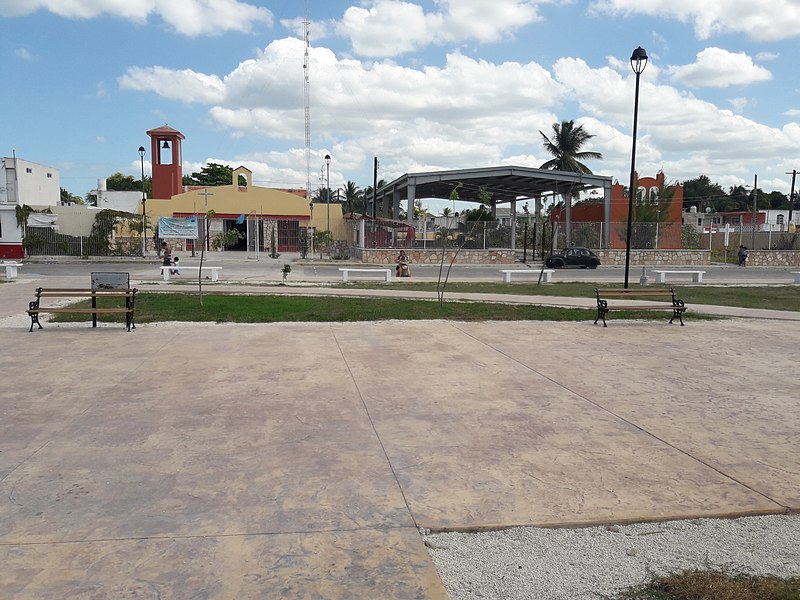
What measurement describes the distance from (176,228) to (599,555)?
139 feet

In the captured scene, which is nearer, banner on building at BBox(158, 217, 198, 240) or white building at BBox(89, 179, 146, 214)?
banner on building at BBox(158, 217, 198, 240)

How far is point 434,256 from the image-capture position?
40.6 m

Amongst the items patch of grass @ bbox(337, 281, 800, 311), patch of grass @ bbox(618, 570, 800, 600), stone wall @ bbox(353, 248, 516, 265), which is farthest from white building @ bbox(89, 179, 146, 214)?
patch of grass @ bbox(618, 570, 800, 600)

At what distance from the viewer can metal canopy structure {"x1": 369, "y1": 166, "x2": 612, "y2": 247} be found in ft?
132

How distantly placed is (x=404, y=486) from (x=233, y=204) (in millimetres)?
48865

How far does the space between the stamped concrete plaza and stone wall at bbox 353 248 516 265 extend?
29.4m


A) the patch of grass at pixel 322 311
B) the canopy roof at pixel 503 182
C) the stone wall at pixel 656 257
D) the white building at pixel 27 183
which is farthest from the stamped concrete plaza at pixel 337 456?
the stone wall at pixel 656 257

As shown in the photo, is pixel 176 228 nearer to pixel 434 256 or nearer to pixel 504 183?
pixel 434 256

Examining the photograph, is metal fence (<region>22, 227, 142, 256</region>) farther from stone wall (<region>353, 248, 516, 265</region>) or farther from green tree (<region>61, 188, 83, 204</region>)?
green tree (<region>61, 188, 83, 204</region>)

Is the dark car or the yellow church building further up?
the yellow church building

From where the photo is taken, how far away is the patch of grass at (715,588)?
329 centimetres

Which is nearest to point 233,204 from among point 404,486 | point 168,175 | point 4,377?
point 168,175

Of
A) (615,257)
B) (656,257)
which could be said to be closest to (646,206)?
(656,257)

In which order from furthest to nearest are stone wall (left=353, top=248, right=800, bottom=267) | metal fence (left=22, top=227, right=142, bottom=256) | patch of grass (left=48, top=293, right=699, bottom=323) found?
metal fence (left=22, top=227, right=142, bottom=256) < stone wall (left=353, top=248, right=800, bottom=267) < patch of grass (left=48, top=293, right=699, bottom=323)
